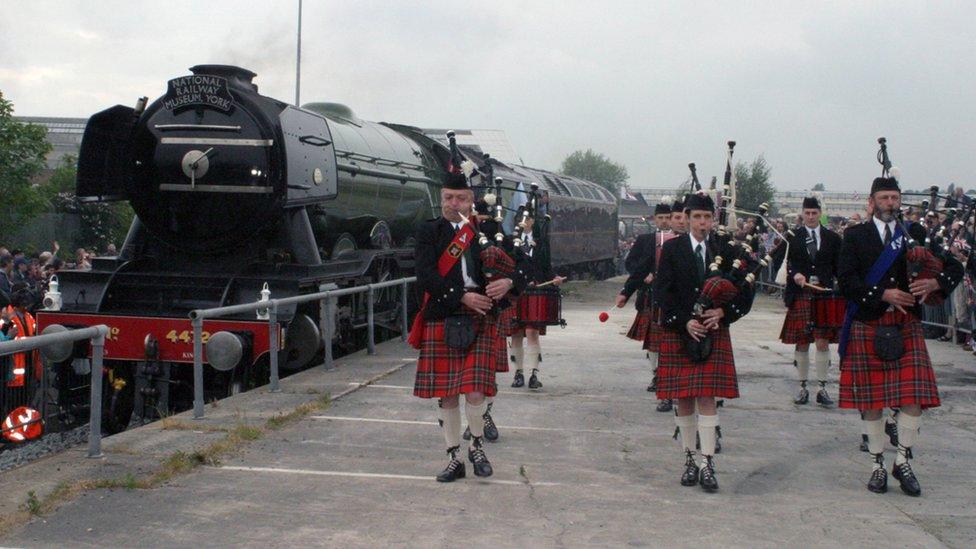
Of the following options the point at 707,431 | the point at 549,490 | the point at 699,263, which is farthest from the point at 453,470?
the point at 699,263

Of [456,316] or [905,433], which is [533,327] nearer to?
[456,316]

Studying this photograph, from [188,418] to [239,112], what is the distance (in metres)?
3.47

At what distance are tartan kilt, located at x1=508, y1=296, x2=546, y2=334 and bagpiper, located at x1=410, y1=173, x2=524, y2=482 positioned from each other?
230cm

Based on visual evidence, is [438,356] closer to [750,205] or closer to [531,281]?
[531,281]

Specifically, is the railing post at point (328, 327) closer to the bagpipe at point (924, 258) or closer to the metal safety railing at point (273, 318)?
the metal safety railing at point (273, 318)

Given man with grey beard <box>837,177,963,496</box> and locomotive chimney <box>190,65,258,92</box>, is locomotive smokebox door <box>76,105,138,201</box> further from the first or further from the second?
man with grey beard <box>837,177,963,496</box>

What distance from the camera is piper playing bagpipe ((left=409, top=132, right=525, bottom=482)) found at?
21.6 ft

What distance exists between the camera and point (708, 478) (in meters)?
6.45

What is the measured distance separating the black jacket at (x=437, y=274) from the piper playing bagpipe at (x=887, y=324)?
2.18 meters

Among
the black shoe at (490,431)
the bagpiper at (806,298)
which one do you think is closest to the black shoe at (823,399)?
the bagpiper at (806,298)

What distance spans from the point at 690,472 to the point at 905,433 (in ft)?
4.42

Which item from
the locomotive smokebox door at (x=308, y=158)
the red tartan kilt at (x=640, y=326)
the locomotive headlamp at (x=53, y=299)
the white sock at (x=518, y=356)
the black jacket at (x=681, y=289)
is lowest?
the white sock at (x=518, y=356)

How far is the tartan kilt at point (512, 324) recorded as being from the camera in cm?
914

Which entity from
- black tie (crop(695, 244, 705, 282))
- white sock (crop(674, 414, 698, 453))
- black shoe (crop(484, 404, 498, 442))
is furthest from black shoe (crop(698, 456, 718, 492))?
black shoe (crop(484, 404, 498, 442))
